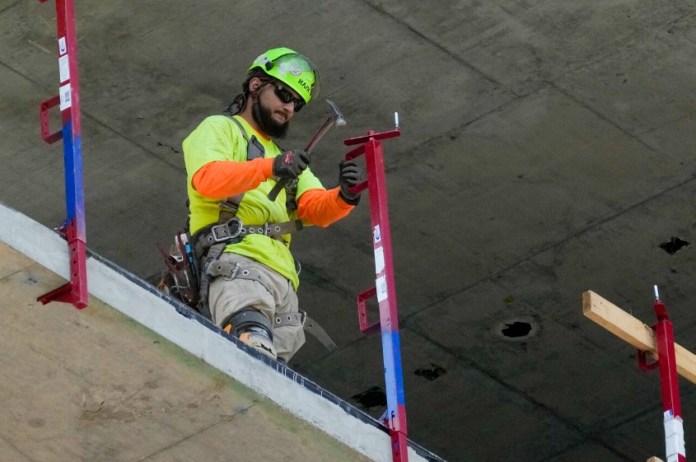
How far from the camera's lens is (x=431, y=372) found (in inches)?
659

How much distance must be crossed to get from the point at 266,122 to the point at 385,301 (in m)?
→ 1.52

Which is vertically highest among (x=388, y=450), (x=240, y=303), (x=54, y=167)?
(x=54, y=167)

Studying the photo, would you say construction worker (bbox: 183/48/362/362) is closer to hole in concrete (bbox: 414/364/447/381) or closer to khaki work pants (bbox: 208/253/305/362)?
khaki work pants (bbox: 208/253/305/362)

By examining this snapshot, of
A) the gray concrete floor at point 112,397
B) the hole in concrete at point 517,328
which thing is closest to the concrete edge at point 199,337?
the gray concrete floor at point 112,397

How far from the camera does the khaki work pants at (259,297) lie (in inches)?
399

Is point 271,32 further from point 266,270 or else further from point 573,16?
point 266,270

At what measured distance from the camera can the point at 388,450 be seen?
9.32m

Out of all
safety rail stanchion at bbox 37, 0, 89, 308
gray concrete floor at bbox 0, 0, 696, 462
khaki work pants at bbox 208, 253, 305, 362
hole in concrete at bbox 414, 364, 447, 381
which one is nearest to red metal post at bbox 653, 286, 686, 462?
khaki work pants at bbox 208, 253, 305, 362

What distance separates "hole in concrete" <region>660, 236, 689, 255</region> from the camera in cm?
1524

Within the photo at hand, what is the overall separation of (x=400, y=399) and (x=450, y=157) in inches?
195

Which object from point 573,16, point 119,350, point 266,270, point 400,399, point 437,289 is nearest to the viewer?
point 119,350

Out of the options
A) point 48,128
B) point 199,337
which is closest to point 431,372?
point 48,128

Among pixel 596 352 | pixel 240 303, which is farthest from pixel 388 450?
pixel 596 352

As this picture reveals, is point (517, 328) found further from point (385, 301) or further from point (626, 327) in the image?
point (385, 301)
